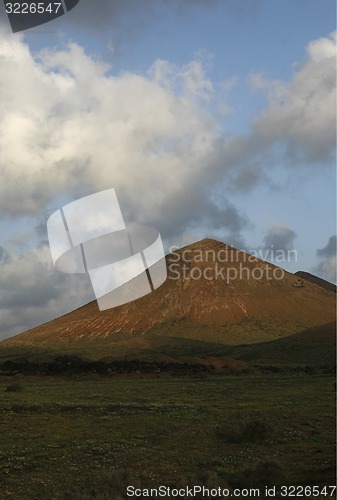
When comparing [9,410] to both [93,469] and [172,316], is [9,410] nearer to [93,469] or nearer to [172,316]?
[93,469]

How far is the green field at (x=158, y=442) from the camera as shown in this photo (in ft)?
55.9

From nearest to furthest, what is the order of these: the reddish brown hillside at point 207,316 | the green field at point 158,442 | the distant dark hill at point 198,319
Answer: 1. the green field at point 158,442
2. the distant dark hill at point 198,319
3. the reddish brown hillside at point 207,316

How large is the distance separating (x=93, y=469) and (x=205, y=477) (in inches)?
161

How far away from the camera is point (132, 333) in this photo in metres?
171

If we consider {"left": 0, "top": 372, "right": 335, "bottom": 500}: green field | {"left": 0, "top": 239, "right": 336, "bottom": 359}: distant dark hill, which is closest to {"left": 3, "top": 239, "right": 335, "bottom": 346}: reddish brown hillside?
{"left": 0, "top": 239, "right": 336, "bottom": 359}: distant dark hill

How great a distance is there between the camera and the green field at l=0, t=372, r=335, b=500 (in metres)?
17.0

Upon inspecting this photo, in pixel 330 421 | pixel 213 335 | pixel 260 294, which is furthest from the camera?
pixel 260 294

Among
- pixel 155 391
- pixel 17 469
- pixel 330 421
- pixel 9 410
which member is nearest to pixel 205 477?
pixel 17 469

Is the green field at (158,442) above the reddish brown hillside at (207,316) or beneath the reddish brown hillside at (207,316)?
beneath

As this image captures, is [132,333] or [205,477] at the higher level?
[132,333]

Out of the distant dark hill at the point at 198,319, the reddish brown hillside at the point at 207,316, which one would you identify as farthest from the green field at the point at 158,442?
the reddish brown hillside at the point at 207,316

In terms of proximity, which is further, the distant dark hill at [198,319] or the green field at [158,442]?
the distant dark hill at [198,319]

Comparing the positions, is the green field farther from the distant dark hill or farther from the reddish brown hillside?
the reddish brown hillside

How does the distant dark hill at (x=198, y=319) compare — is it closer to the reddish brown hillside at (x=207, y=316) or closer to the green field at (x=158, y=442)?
the reddish brown hillside at (x=207, y=316)
